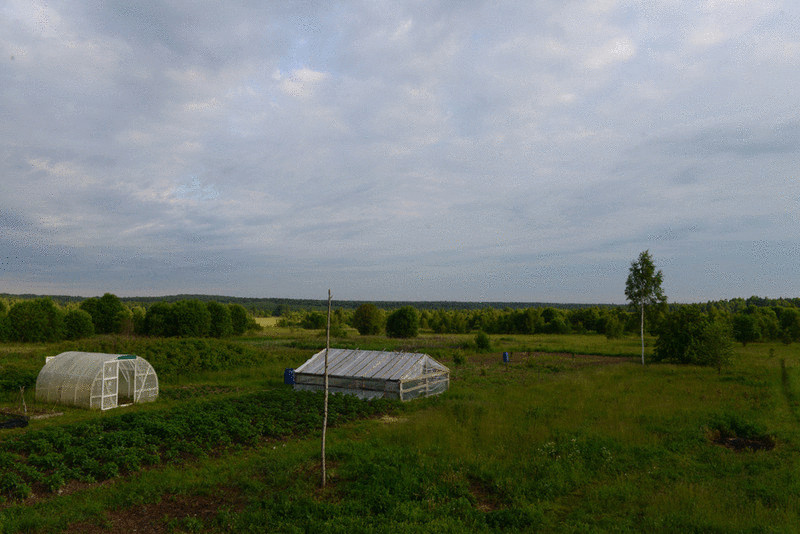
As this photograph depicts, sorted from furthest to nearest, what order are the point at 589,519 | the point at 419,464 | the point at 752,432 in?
the point at 752,432 < the point at 419,464 < the point at 589,519

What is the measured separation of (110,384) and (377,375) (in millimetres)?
13430

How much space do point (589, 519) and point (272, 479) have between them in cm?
773

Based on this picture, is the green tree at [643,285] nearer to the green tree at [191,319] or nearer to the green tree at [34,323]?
the green tree at [191,319]

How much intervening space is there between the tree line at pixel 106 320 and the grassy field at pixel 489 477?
140 ft

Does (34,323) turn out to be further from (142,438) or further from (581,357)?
(581,357)

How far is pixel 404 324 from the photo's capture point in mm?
75750

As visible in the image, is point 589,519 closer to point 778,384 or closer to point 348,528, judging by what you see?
point 348,528

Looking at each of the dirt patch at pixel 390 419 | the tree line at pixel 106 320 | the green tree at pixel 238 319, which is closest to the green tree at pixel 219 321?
the tree line at pixel 106 320

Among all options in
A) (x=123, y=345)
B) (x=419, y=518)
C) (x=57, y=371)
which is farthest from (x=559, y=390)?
(x=123, y=345)

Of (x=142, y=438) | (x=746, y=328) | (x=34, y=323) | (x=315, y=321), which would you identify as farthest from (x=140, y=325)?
(x=746, y=328)

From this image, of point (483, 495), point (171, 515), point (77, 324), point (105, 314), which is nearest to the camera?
point (171, 515)

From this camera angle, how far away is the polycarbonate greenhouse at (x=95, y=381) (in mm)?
21312

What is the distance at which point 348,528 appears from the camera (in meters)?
8.91

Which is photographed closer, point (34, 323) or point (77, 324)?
point (34, 323)
